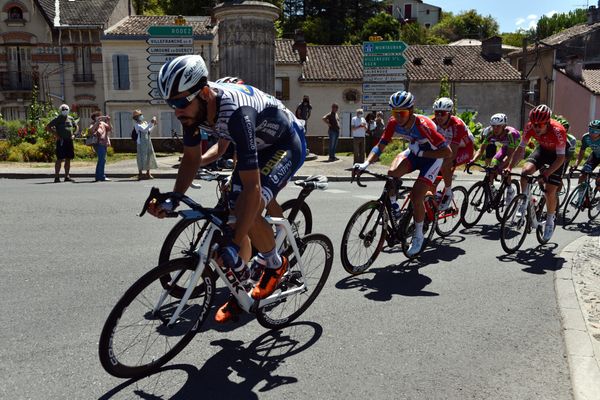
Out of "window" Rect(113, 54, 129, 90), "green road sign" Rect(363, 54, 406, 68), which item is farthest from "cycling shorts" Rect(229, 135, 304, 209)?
"window" Rect(113, 54, 129, 90)

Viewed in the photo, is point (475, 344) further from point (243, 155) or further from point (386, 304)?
point (243, 155)

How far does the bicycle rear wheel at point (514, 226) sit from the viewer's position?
24.3ft

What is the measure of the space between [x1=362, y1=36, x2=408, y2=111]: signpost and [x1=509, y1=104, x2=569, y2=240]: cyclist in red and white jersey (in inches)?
533

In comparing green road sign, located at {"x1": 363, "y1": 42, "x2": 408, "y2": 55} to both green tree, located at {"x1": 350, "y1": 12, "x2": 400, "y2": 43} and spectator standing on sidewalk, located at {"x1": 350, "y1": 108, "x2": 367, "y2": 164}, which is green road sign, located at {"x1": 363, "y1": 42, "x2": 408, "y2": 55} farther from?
green tree, located at {"x1": 350, "y1": 12, "x2": 400, "y2": 43}

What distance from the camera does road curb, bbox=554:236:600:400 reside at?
373cm

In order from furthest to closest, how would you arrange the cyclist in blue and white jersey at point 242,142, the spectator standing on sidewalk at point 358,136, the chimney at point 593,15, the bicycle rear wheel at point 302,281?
the chimney at point 593,15 < the spectator standing on sidewalk at point 358,136 < the bicycle rear wheel at point 302,281 < the cyclist in blue and white jersey at point 242,142

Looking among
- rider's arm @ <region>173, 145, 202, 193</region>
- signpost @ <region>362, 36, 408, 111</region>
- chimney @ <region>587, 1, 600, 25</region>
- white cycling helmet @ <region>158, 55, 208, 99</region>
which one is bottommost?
rider's arm @ <region>173, 145, 202, 193</region>

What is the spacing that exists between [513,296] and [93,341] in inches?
154

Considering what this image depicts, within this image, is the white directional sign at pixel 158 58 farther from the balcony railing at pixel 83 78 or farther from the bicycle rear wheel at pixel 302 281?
the balcony railing at pixel 83 78

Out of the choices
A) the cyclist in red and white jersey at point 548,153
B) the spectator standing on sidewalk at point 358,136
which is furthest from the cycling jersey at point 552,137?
the spectator standing on sidewalk at point 358,136

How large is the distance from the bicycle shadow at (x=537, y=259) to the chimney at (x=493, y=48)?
3974 centimetres

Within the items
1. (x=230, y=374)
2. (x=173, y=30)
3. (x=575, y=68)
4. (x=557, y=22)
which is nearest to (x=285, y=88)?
(x=575, y=68)

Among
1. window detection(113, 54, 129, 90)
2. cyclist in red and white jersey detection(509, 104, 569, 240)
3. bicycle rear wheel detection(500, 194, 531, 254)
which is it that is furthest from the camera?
window detection(113, 54, 129, 90)

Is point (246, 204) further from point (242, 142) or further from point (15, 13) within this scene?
point (15, 13)
